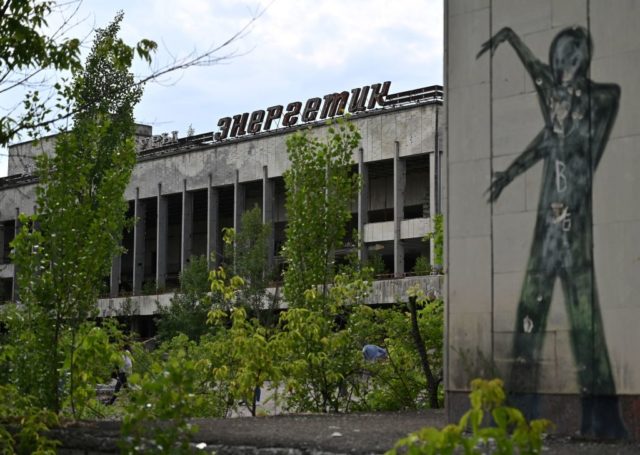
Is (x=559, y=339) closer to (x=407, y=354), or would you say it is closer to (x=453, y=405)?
(x=453, y=405)

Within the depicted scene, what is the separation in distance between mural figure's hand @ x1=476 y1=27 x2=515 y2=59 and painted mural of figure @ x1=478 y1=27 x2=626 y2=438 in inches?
17.1

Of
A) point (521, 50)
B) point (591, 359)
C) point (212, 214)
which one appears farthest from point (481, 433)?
point (212, 214)

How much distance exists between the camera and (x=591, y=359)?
9.01 m

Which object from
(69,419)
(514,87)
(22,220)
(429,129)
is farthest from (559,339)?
(429,129)

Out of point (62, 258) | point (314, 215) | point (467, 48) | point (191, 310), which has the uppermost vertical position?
point (467, 48)

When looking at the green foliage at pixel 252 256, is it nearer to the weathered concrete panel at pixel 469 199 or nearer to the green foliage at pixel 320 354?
the green foliage at pixel 320 354

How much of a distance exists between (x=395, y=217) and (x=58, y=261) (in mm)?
49755

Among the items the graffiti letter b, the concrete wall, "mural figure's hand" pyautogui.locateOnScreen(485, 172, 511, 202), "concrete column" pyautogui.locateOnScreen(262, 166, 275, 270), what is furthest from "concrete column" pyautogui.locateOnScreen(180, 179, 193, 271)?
the graffiti letter b

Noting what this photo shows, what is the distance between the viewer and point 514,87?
9.94m

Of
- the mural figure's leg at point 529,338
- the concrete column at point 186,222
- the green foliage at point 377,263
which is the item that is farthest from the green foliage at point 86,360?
the concrete column at point 186,222

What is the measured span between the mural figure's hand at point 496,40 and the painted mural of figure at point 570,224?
1.42ft

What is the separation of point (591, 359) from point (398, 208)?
171 ft

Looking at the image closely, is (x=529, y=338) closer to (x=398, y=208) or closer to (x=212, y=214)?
(x=398, y=208)

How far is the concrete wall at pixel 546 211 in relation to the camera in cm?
Result: 897
